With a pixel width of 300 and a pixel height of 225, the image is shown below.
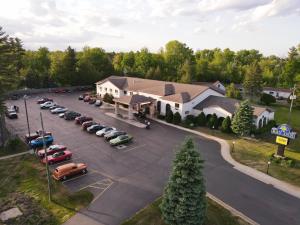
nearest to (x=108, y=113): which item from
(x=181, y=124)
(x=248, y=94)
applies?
(x=181, y=124)

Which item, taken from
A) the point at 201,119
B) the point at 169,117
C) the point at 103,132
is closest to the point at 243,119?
the point at 201,119

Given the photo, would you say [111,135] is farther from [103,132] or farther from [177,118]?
[177,118]

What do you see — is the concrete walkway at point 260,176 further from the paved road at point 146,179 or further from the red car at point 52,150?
the red car at point 52,150

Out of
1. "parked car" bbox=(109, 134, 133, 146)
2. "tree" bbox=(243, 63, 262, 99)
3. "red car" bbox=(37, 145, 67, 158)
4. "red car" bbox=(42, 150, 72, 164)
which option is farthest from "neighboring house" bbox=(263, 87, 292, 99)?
"red car" bbox=(42, 150, 72, 164)

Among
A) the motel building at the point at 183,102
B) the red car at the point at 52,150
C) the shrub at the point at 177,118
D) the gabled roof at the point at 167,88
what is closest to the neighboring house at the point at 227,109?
the motel building at the point at 183,102

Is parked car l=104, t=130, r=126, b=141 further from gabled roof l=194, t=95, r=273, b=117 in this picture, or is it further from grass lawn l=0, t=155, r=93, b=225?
gabled roof l=194, t=95, r=273, b=117

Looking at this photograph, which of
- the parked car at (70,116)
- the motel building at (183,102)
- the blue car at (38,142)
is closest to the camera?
the blue car at (38,142)

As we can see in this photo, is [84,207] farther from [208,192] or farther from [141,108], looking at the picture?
[141,108]

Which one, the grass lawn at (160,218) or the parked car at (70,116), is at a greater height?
the parked car at (70,116)
